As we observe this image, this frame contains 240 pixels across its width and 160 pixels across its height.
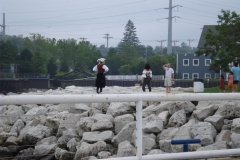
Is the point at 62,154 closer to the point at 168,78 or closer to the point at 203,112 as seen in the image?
the point at 203,112

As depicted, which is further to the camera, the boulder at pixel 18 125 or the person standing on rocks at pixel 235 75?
the person standing on rocks at pixel 235 75

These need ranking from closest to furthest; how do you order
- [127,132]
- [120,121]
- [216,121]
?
[127,132] < [120,121] < [216,121]

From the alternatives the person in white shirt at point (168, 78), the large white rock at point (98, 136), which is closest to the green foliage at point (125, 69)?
the person in white shirt at point (168, 78)

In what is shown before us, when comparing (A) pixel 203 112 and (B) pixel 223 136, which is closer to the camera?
(B) pixel 223 136

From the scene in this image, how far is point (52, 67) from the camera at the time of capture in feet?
91.5

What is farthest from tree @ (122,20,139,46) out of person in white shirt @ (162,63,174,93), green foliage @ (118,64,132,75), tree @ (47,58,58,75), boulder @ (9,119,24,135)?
boulder @ (9,119,24,135)

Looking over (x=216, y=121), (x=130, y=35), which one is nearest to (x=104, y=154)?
(x=216, y=121)

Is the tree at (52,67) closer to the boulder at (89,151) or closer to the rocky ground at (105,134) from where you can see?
the rocky ground at (105,134)

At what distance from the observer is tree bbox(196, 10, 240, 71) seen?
87.1 feet

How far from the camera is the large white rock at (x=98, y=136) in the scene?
29.5 ft

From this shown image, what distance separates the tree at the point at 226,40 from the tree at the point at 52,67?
10.5 m

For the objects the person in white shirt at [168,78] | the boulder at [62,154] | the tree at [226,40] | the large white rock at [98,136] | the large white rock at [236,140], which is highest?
the tree at [226,40]

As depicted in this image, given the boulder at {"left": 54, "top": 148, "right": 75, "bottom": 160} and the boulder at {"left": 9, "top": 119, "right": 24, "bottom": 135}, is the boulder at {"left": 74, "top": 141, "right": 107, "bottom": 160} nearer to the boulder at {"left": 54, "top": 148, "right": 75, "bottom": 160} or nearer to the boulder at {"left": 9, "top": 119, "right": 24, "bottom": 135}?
the boulder at {"left": 54, "top": 148, "right": 75, "bottom": 160}

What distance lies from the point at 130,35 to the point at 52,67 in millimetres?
21859
